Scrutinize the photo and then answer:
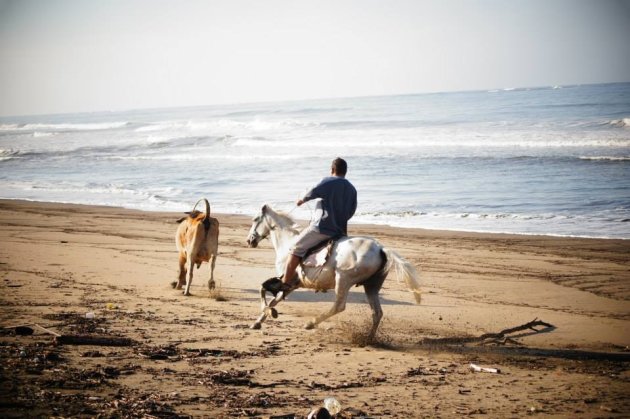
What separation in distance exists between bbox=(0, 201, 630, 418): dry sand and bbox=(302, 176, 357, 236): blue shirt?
1492mm

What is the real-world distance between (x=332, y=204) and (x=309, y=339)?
1.83m

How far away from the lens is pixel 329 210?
25.9 feet

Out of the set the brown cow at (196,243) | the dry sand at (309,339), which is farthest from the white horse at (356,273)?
the brown cow at (196,243)

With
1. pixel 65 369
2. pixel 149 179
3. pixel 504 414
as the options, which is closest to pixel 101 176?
pixel 149 179

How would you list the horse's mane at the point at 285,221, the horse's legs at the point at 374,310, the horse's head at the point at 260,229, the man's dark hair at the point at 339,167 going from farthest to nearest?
the horse's head at the point at 260,229
the horse's mane at the point at 285,221
the man's dark hair at the point at 339,167
the horse's legs at the point at 374,310

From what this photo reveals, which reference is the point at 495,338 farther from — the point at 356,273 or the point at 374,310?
the point at 356,273

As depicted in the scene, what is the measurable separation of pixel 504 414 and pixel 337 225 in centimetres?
344

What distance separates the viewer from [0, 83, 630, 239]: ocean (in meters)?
18.5

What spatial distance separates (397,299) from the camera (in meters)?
10.3

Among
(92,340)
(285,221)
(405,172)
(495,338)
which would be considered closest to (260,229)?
(285,221)

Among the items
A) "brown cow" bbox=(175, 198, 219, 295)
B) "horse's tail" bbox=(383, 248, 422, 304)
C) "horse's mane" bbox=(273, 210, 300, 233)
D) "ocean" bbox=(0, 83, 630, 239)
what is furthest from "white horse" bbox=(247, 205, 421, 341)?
"ocean" bbox=(0, 83, 630, 239)

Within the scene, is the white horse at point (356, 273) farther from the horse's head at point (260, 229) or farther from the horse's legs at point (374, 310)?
the horse's head at point (260, 229)

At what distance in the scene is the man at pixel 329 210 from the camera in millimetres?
7785

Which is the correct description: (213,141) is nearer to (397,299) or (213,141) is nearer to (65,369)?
(397,299)
